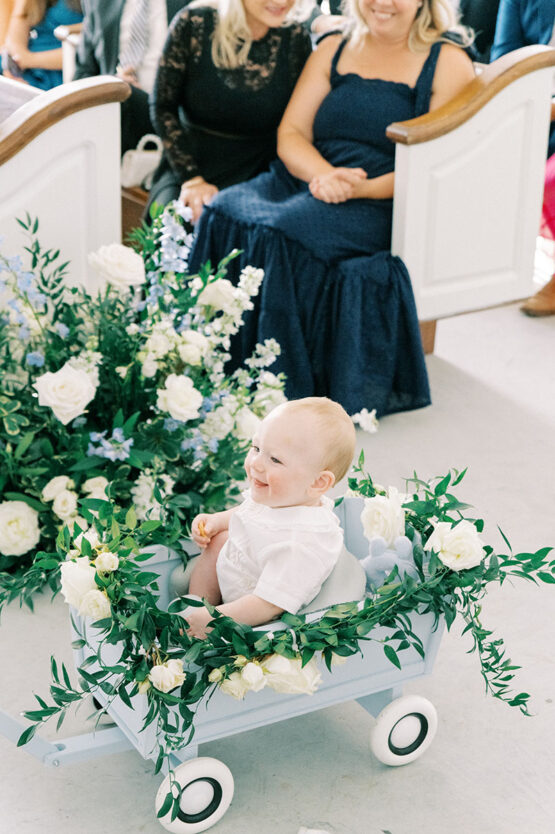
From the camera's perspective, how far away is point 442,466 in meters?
2.67

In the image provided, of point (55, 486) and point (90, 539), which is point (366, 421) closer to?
point (55, 486)

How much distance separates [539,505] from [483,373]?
75 centimetres

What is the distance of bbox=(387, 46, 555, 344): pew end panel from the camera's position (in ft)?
9.29

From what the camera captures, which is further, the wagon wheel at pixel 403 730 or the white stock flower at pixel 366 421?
the white stock flower at pixel 366 421

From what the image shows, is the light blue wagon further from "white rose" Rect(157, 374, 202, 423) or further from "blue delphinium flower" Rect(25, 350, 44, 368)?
"blue delphinium flower" Rect(25, 350, 44, 368)

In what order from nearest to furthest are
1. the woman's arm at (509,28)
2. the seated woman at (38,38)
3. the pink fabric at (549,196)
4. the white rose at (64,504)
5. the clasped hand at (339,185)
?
the white rose at (64,504)
the clasped hand at (339,185)
the pink fabric at (549,196)
the woman's arm at (509,28)
the seated woman at (38,38)

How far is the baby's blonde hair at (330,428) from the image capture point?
1.58 m

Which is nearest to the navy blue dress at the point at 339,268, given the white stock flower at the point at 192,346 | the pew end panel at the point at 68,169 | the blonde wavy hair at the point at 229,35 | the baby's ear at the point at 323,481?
the blonde wavy hair at the point at 229,35

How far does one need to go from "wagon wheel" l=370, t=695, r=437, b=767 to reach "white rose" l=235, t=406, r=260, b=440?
2.27 ft

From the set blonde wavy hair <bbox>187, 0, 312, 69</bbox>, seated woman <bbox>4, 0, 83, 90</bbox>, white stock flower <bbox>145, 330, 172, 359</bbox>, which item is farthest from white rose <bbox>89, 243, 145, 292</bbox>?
seated woman <bbox>4, 0, 83, 90</bbox>

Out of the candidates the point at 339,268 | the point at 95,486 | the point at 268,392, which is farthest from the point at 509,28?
the point at 95,486

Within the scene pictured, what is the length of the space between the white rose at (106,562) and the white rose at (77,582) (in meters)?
0.01

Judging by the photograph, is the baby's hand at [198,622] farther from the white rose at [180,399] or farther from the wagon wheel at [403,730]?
the white rose at [180,399]

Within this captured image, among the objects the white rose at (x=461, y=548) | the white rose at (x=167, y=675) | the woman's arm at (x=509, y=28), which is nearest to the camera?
the white rose at (x=167, y=675)
